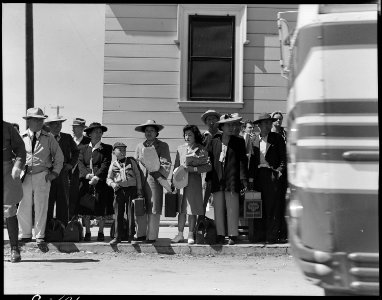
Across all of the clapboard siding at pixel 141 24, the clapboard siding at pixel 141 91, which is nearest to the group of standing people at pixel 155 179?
the clapboard siding at pixel 141 91

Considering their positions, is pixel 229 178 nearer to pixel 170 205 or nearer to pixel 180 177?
pixel 180 177

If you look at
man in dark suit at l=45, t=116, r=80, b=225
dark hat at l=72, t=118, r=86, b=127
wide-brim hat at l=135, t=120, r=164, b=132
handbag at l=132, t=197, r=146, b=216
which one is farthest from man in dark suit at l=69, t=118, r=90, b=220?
wide-brim hat at l=135, t=120, r=164, b=132

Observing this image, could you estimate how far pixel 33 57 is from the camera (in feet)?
52.6

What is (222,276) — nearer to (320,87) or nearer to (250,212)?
(250,212)

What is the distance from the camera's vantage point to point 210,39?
13.7 meters

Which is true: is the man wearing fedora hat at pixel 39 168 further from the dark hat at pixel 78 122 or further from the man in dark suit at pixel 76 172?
the dark hat at pixel 78 122

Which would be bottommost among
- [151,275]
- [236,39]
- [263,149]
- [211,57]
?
[151,275]

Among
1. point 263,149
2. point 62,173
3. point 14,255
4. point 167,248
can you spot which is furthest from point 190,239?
point 14,255

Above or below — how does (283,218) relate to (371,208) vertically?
below

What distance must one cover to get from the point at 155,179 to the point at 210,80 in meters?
3.59

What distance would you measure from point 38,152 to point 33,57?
20.1 ft

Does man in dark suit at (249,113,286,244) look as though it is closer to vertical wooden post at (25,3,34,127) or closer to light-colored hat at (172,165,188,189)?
light-colored hat at (172,165,188,189)

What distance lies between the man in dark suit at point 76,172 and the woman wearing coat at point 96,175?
0.78 ft

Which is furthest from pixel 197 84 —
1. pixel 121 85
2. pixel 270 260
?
pixel 270 260
